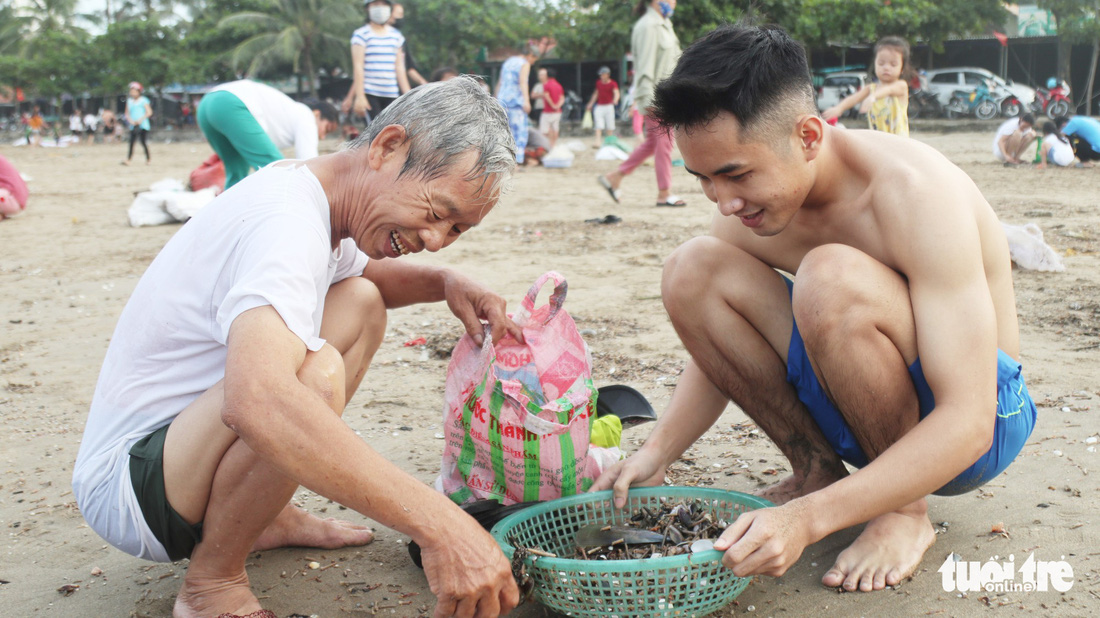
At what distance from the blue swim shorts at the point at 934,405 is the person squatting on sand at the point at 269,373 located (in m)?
0.89

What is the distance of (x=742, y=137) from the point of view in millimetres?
2035

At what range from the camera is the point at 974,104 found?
23.6 metres

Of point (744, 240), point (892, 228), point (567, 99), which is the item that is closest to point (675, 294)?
point (744, 240)

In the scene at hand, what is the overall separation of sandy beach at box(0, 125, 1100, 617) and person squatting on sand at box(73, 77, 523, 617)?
0.34 meters

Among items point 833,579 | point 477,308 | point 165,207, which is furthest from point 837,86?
point 833,579

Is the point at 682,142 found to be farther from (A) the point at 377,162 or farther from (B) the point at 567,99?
(B) the point at 567,99

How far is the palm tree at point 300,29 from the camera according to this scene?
34.4 meters

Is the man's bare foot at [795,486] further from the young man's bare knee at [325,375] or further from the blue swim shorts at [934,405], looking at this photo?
the young man's bare knee at [325,375]

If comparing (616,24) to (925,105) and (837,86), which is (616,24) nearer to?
(837,86)

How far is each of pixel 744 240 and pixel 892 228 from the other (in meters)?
0.53

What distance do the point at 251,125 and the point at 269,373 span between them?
3941 millimetres

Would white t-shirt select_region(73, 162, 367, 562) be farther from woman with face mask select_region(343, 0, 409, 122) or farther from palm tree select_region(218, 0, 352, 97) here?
palm tree select_region(218, 0, 352, 97)

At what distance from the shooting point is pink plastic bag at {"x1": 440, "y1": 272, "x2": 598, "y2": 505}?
7.50 ft

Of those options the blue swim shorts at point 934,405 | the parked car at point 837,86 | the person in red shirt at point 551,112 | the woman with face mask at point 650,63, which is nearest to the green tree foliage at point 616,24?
the parked car at point 837,86
